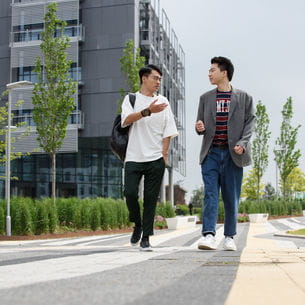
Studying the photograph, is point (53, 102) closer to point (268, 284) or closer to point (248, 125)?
point (248, 125)

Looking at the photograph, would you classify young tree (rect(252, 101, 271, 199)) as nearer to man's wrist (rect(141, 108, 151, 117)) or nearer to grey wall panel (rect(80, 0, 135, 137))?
grey wall panel (rect(80, 0, 135, 137))

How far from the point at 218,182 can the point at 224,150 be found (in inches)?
14.2

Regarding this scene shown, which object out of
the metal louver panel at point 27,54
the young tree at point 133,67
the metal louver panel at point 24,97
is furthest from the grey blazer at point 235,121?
the metal louver panel at point 27,54

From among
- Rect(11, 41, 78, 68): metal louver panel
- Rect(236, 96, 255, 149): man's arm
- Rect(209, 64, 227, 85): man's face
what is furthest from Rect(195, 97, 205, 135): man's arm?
Rect(11, 41, 78, 68): metal louver panel

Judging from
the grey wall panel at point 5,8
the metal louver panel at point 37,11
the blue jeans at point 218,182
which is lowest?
the blue jeans at point 218,182

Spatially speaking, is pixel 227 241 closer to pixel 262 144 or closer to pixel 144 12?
pixel 144 12

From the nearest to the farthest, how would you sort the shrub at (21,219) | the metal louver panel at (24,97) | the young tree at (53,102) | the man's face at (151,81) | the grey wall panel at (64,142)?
1. the man's face at (151,81)
2. the shrub at (21,219)
3. the young tree at (53,102)
4. the grey wall panel at (64,142)
5. the metal louver panel at (24,97)

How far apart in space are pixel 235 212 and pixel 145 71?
186 centimetres

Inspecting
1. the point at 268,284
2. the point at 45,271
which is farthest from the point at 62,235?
the point at 268,284

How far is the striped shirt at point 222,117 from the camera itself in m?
6.13

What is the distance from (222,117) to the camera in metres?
6.20

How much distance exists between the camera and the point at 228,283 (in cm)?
276

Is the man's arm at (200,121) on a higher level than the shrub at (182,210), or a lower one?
higher

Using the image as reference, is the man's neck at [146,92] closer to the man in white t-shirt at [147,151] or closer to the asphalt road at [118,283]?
the man in white t-shirt at [147,151]
